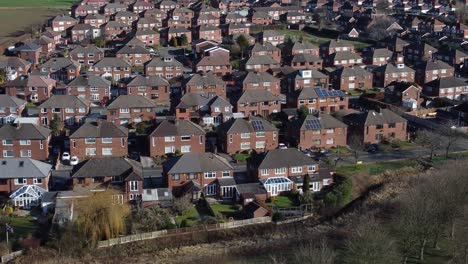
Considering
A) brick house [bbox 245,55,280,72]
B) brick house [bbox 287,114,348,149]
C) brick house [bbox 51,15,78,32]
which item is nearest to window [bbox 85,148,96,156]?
brick house [bbox 287,114,348,149]

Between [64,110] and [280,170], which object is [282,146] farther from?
[64,110]

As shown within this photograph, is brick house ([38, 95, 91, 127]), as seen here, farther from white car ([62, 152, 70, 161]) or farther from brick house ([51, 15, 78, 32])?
brick house ([51, 15, 78, 32])

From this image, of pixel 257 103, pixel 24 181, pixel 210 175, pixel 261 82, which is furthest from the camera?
pixel 261 82

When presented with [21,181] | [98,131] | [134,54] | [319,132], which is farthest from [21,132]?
[134,54]

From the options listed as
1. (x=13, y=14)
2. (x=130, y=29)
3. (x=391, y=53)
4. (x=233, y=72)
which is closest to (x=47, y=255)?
(x=233, y=72)

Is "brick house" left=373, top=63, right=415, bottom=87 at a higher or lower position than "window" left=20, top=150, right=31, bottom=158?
higher

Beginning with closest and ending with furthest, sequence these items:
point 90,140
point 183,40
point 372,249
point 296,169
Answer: point 372,249 → point 296,169 → point 90,140 → point 183,40
